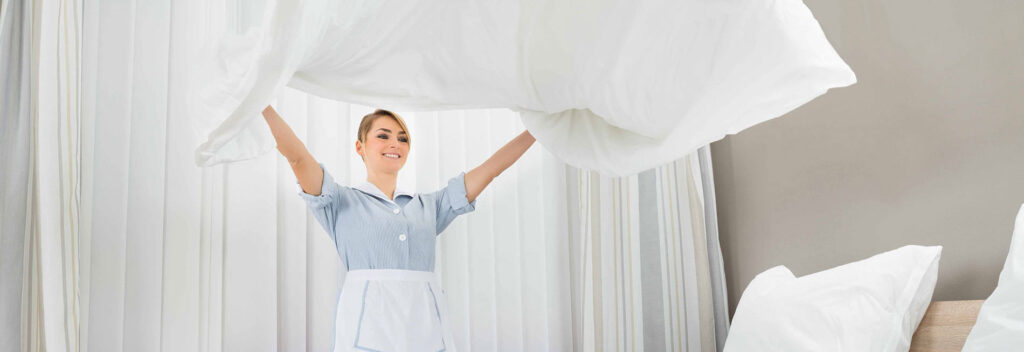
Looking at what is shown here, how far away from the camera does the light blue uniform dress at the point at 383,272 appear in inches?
70.2

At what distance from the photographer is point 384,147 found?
205cm

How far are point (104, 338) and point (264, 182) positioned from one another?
0.54m

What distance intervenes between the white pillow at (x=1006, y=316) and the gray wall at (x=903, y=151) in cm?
40

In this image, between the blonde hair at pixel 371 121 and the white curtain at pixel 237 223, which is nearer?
the white curtain at pixel 237 223

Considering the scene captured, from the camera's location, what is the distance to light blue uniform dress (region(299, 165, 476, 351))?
178cm

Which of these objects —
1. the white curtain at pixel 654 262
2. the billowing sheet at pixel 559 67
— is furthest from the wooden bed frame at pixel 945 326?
the white curtain at pixel 654 262

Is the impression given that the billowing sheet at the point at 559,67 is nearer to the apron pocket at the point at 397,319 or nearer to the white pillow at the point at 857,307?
the white pillow at the point at 857,307

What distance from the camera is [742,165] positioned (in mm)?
2215

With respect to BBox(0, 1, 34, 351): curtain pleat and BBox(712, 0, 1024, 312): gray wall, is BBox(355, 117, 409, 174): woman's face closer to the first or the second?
BBox(0, 1, 34, 351): curtain pleat

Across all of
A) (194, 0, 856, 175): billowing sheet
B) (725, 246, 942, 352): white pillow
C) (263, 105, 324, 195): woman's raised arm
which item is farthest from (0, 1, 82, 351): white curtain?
(725, 246, 942, 352): white pillow

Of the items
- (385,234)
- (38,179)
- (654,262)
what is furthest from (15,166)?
(654,262)

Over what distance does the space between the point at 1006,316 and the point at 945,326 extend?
1.15ft

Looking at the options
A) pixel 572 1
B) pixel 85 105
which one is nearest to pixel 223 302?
pixel 85 105

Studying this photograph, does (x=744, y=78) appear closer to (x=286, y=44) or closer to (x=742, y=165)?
(x=286, y=44)
